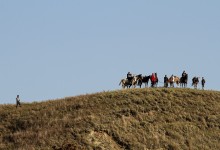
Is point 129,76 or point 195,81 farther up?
point 129,76

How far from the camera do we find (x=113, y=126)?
51625 mm

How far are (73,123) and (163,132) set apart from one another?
8.07 m

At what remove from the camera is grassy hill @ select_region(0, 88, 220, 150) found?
49.8 meters

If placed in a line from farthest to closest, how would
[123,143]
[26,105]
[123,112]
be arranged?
[26,105], [123,112], [123,143]

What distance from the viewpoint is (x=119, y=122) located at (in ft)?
172

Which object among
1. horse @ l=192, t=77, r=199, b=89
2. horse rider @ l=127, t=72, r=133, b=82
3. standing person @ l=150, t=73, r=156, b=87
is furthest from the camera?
horse @ l=192, t=77, r=199, b=89

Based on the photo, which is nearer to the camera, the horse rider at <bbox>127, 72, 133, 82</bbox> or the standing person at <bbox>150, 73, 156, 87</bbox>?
the standing person at <bbox>150, 73, 156, 87</bbox>

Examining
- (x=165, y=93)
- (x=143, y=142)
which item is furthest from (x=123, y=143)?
(x=165, y=93)

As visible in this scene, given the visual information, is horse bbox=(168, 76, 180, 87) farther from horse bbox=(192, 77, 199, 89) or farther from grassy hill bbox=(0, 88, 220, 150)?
grassy hill bbox=(0, 88, 220, 150)

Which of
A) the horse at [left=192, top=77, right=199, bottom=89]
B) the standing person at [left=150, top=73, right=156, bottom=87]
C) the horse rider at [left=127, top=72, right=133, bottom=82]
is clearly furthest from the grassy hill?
the horse at [left=192, top=77, right=199, bottom=89]

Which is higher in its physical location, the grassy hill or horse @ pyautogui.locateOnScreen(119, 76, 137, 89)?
horse @ pyautogui.locateOnScreen(119, 76, 137, 89)

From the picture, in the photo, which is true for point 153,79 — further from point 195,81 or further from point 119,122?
point 119,122

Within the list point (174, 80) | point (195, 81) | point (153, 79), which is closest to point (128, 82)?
point (153, 79)

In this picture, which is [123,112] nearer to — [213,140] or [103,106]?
[103,106]
